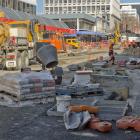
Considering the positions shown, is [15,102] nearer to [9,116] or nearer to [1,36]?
[9,116]

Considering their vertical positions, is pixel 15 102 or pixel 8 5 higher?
pixel 8 5

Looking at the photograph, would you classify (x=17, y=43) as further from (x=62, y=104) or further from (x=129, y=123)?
(x=129, y=123)

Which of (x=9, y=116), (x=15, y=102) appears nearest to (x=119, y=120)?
(x=9, y=116)

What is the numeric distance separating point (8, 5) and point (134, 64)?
175 feet

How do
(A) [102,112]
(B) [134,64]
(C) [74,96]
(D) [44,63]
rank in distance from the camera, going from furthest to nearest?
(B) [134,64]
(D) [44,63]
(C) [74,96]
(A) [102,112]

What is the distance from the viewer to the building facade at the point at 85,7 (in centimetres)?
17900

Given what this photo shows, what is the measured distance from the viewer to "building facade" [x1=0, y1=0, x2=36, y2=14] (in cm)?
7775

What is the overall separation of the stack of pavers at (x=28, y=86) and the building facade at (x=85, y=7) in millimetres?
165403

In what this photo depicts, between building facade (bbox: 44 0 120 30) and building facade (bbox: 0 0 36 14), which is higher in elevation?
building facade (bbox: 44 0 120 30)

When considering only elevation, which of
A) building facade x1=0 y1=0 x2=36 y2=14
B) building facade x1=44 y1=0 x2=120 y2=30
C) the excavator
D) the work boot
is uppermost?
building facade x1=44 y1=0 x2=120 y2=30

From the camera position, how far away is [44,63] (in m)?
19.7

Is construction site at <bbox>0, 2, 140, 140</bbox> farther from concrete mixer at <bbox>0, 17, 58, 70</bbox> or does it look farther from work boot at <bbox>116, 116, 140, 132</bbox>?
concrete mixer at <bbox>0, 17, 58, 70</bbox>

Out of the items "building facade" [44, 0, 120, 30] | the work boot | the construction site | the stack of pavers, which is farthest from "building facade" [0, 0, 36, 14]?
"building facade" [44, 0, 120, 30]

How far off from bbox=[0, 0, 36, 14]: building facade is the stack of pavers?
2502 inches
